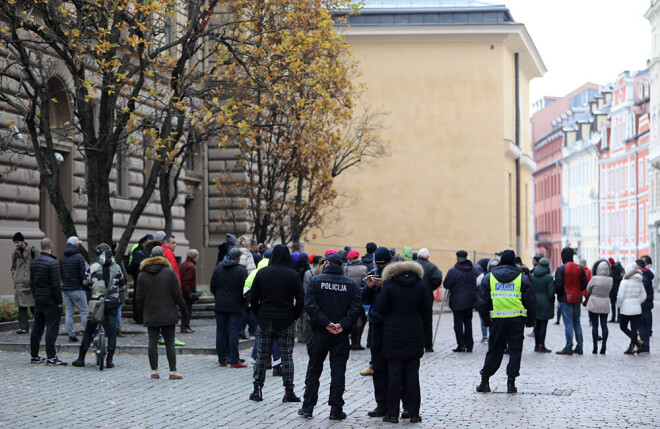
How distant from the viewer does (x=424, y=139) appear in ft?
143

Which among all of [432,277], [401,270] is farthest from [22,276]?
[401,270]

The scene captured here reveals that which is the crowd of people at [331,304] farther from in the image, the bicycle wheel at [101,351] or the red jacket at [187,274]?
the bicycle wheel at [101,351]

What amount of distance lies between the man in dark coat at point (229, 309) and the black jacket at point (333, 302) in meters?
4.63

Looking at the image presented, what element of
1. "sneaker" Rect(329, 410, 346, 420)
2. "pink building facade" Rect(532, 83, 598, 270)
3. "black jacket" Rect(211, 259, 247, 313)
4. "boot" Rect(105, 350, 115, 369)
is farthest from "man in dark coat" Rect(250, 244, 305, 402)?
"pink building facade" Rect(532, 83, 598, 270)

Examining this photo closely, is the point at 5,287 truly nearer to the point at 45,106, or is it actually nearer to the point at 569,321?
the point at 45,106

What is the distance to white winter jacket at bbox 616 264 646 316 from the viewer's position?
63.7 ft

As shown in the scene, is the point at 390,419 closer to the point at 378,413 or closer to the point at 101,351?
the point at 378,413

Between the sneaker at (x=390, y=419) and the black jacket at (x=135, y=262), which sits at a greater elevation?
the black jacket at (x=135, y=262)

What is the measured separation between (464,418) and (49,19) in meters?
10.5

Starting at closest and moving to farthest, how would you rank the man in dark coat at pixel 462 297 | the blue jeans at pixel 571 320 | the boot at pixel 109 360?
the boot at pixel 109 360 < the blue jeans at pixel 571 320 < the man in dark coat at pixel 462 297

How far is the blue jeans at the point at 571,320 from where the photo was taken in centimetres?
1928

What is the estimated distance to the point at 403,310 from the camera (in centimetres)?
1113

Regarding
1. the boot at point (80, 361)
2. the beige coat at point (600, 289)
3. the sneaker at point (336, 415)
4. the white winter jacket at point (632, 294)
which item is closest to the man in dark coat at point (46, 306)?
the boot at point (80, 361)

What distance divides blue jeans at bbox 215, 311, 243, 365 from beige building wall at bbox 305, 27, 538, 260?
27.1 meters
